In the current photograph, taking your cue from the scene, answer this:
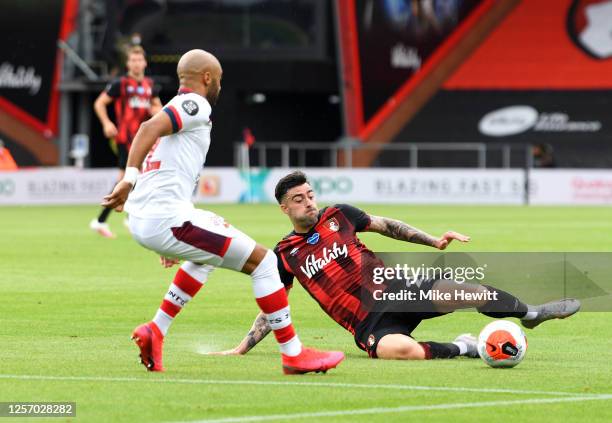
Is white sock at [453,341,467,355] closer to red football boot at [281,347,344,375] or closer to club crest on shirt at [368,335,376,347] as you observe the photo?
club crest on shirt at [368,335,376,347]

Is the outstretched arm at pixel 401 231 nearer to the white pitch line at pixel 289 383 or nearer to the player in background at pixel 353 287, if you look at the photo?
the player in background at pixel 353 287

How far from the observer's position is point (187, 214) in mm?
9070

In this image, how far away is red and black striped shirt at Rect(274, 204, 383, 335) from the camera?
10242mm

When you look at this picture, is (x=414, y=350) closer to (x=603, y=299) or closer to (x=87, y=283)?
(x=603, y=299)

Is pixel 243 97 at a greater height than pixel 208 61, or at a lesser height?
lesser

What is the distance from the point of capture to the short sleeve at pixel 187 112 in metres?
8.98

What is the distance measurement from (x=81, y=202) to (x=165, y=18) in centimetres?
1050

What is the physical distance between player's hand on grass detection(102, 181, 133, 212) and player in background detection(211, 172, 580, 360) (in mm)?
1441

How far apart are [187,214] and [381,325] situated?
6.03 ft

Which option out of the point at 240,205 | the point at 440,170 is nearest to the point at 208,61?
the point at 240,205

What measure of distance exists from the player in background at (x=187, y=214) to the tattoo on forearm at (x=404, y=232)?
141cm

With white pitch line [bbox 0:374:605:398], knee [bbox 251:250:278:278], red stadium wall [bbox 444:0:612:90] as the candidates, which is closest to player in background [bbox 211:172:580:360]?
knee [bbox 251:250:278:278]

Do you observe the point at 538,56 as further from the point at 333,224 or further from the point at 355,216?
the point at 333,224

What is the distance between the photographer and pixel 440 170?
4262 cm
